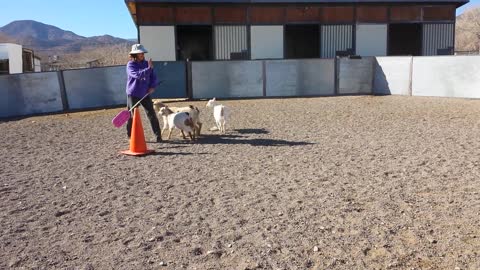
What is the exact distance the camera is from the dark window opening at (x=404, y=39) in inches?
886

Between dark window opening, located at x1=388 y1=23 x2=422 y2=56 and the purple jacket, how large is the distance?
16.4 meters

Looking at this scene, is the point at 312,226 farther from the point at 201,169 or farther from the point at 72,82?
the point at 72,82

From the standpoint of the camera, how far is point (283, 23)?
65.6ft

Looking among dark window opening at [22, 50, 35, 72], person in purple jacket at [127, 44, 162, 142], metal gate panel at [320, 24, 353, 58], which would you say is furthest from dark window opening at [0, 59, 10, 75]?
person in purple jacket at [127, 44, 162, 142]

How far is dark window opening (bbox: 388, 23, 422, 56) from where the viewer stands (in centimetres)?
2250

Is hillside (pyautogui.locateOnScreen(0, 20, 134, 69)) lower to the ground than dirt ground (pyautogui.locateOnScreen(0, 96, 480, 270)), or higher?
higher

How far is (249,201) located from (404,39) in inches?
832

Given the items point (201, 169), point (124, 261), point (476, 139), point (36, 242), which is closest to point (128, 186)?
point (201, 169)

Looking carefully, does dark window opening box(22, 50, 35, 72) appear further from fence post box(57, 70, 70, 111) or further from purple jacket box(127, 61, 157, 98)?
purple jacket box(127, 61, 157, 98)

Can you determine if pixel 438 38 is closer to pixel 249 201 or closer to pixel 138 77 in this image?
pixel 138 77

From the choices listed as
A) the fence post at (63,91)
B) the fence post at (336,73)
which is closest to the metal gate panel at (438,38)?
the fence post at (336,73)

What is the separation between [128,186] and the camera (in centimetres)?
595

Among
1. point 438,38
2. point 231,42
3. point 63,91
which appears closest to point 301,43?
point 231,42

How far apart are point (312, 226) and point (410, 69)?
13.3 meters
